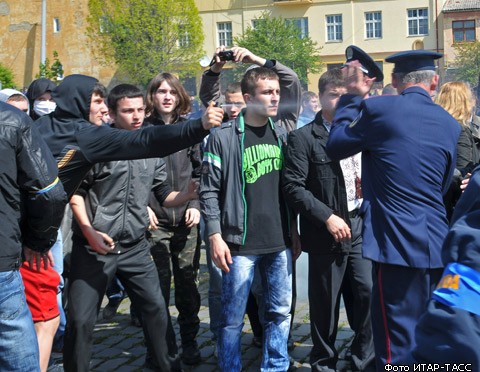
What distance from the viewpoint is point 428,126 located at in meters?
3.91

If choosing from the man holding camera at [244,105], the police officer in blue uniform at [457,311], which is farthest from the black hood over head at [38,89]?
the police officer in blue uniform at [457,311]

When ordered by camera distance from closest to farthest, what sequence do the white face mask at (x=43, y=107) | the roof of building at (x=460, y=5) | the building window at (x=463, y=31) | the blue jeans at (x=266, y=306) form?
1. the blue jeans at (x=266, y=306)
2. the white face mask at (x=43, y=107)
3. the roof of building at (x=460, y=5)
4. the building window at (x=463, y=31)

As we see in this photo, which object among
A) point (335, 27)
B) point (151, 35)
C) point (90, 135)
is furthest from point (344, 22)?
point (90, 135)

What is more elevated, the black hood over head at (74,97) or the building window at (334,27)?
the building window at (334,27)

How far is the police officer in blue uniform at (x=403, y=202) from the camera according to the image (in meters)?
3.83

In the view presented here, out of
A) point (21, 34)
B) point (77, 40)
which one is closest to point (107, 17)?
point (77, 40)

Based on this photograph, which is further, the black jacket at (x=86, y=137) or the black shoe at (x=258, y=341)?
the black shoe at (x=258, y=341)

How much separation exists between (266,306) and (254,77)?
5.16 ft

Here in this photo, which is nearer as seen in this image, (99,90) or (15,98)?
(99,90)

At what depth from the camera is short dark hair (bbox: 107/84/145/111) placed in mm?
5117

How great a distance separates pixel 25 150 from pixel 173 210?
83.6 inches

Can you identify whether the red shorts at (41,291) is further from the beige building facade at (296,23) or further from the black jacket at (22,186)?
the beige building facade at (296,23)

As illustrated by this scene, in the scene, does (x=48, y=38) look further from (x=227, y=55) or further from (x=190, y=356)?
(x=227, y=55)

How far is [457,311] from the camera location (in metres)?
1.91
